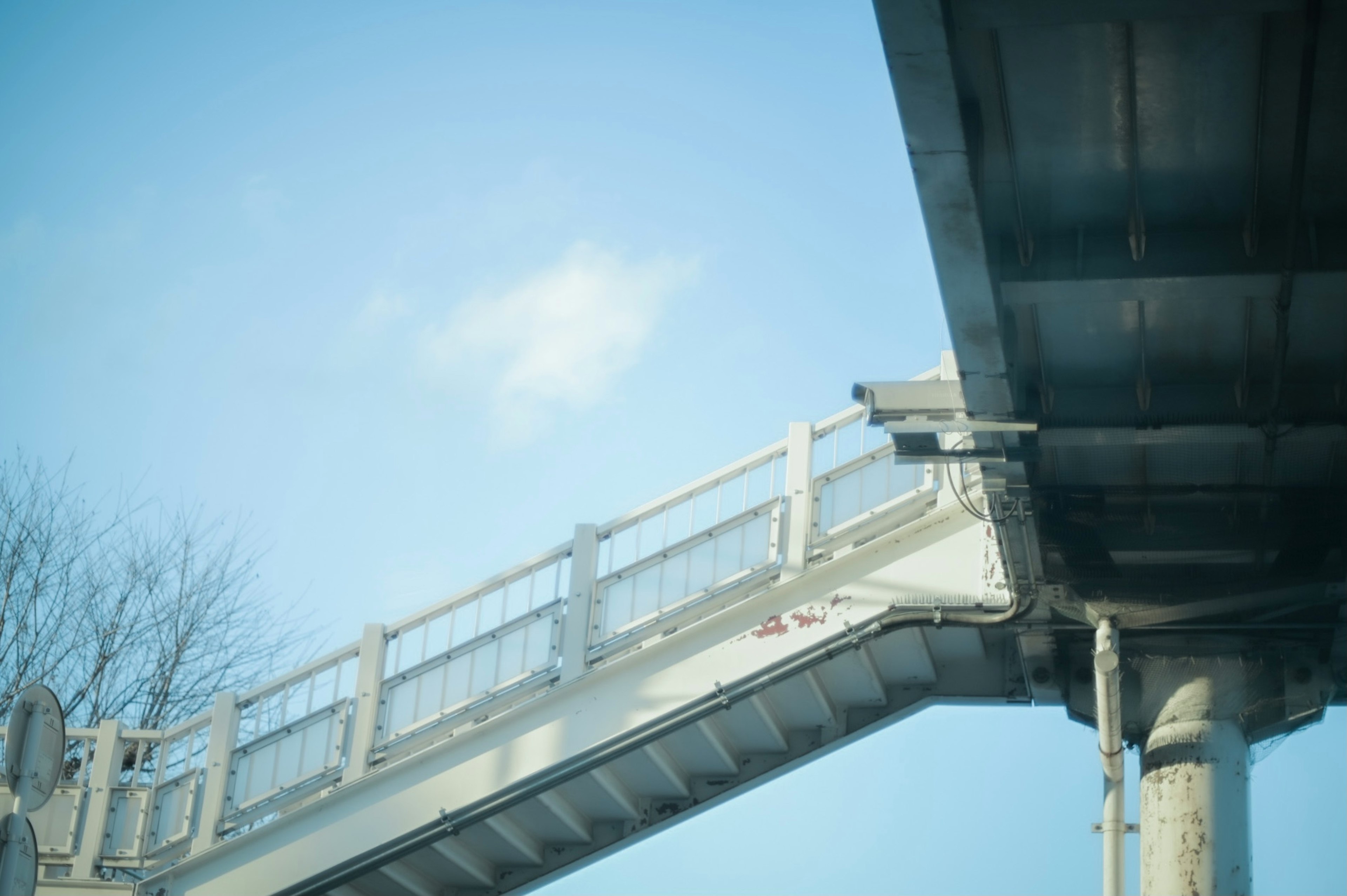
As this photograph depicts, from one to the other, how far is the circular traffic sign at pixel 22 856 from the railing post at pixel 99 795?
3.97 meters

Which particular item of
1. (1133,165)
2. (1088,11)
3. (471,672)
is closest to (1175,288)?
(1133,165)

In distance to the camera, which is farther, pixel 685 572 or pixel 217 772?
pixel 217 772

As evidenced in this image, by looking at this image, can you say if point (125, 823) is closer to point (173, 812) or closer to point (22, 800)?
point (173, 812)

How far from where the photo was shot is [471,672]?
34.1ft

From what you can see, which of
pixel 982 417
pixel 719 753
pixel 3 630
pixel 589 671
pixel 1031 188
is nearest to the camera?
pixel 1031 188

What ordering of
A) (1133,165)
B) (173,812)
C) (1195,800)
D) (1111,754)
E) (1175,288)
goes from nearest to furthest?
(1133,165), (1175,288), (1111,754), (1195,800), (173,812)

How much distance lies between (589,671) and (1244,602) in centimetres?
465

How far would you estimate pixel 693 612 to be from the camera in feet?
33.7

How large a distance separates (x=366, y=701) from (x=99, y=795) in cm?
217

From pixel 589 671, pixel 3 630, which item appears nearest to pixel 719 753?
pixel 589 671

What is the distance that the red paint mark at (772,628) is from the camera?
10.1 meters

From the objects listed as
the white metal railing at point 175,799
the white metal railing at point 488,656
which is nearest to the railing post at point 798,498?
the white metal railing at point 488,656

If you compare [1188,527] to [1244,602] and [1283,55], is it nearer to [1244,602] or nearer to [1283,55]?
[1244,602]

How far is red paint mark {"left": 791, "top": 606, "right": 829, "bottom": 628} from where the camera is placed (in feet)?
33.2
